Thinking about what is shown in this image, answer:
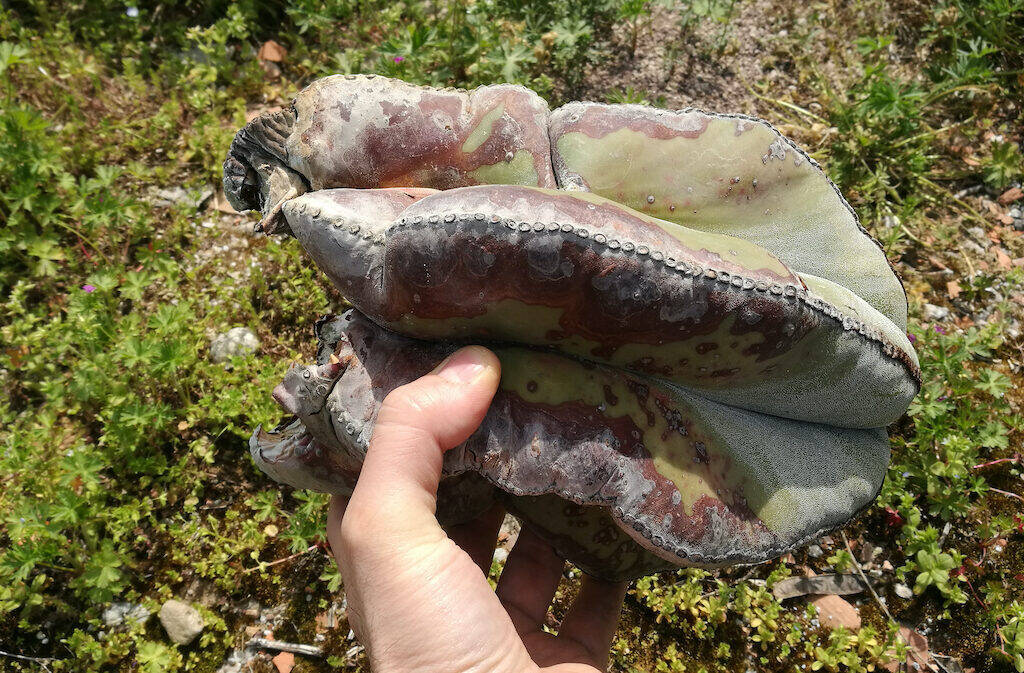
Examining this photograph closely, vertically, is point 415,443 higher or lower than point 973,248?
Answer: higher

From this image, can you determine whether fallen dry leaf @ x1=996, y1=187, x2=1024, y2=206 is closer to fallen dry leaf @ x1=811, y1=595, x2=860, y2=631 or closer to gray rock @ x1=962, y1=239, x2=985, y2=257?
gray rock @ x1=962, y1=239, x2=985, y2=257

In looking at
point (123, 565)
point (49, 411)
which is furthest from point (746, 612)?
point (49, 411)

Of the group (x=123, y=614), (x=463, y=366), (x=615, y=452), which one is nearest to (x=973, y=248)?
(x=615, y=452)

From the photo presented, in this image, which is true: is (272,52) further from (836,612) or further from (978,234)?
(836,612)

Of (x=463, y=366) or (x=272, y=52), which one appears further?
(x=272, y=52)

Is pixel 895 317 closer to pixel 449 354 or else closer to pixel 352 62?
pixel 449 354

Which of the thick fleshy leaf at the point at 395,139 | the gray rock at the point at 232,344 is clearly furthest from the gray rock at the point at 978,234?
the gray rock at the point at 232,344

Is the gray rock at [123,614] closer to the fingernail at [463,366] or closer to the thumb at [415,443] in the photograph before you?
the thumb at [415,443]
